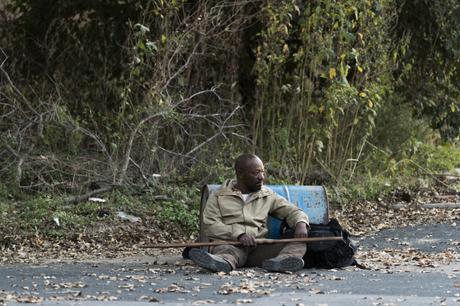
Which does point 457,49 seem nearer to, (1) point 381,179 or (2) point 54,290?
(1) point 381,179

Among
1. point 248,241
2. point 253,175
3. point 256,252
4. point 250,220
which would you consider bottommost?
point 256,252

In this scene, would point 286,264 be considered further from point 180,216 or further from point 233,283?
point 180,216

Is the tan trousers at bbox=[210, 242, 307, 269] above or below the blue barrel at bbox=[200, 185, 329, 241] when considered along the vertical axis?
below

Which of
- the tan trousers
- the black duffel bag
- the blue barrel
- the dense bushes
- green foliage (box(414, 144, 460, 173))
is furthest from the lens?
green foliage (box(414, 144, 460, 173))

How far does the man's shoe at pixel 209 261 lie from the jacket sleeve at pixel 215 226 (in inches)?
20.7

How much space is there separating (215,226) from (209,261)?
0.71m

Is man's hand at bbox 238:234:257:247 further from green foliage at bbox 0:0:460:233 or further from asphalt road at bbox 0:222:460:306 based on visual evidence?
green foliage at bbox 0:0:460:233

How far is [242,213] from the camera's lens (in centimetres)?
987

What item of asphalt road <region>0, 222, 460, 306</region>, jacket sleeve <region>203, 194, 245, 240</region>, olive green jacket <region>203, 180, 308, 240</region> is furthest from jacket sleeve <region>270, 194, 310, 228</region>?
asphalt road <region>0, 222, 460, 306</region>

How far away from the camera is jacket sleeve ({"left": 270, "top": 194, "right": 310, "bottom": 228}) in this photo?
991 cm

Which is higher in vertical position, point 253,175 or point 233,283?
point 253,175

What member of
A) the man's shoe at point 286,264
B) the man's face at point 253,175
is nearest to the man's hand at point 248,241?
the man's shoe at point 286,264

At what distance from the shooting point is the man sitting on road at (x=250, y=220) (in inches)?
375

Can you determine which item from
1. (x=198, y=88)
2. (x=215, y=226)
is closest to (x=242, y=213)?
(x=215, y=226)
